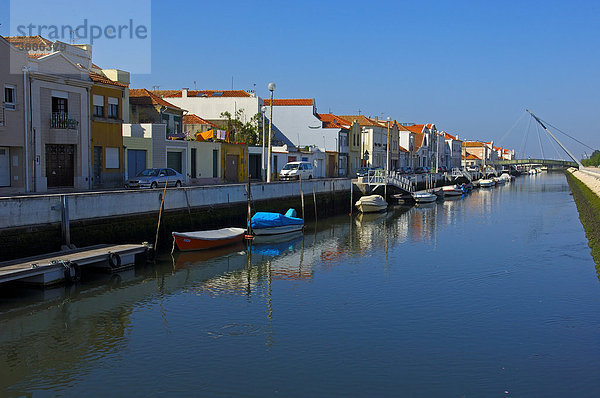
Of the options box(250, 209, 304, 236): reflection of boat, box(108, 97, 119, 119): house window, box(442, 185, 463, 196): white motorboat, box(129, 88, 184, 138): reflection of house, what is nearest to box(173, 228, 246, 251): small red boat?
box(250, 209, 304, 236): reflection of boat

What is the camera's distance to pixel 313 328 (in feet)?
52.9

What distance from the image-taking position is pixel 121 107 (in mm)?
38312

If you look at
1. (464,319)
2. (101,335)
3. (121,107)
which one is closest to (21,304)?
(101,335)

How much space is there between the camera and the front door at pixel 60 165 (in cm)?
3228

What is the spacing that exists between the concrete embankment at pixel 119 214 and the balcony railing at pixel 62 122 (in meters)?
9.18

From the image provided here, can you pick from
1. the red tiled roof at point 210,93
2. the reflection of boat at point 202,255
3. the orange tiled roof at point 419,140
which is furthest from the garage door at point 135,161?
the orange tiled roof at point 419,140

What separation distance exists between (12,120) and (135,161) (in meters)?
10.8

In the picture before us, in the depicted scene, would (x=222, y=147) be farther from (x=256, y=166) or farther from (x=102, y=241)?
(x=102, y=241)

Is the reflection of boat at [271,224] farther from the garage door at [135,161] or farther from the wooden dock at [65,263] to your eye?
the garage door at [135,161]

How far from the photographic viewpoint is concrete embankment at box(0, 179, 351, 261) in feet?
65.7

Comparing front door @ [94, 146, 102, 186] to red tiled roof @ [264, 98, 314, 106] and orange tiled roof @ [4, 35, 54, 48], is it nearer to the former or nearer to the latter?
orange tiled roof @ [4, 35, 54, 48]

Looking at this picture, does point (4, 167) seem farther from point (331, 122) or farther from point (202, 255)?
point (331, 122)

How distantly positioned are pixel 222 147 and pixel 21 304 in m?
32.6

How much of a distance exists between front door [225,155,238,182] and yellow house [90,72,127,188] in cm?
1331
